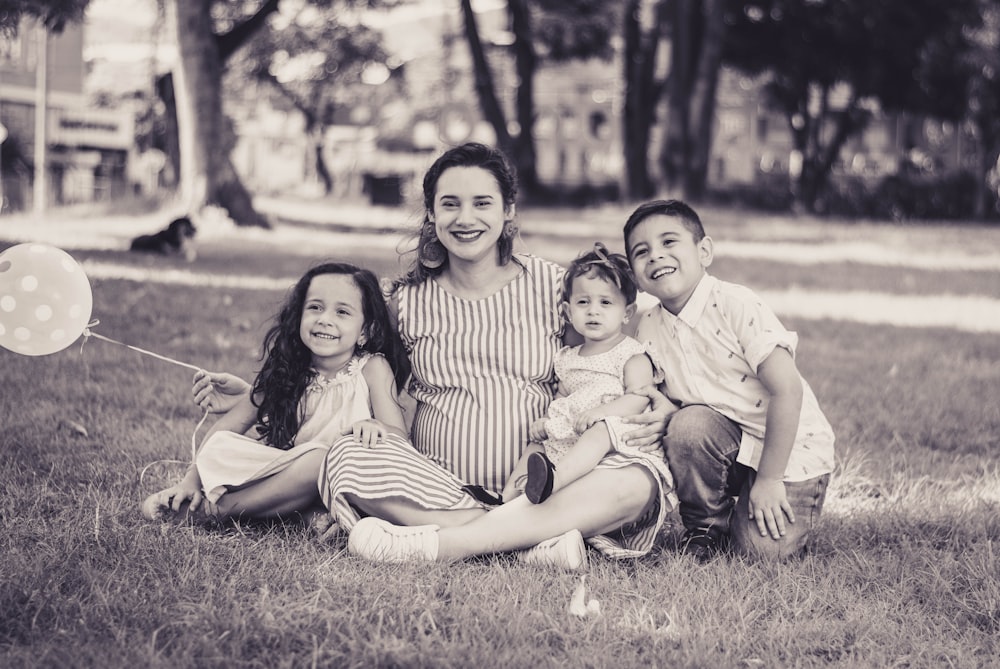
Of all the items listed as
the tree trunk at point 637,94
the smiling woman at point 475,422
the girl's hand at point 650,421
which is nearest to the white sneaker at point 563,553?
the smiling woman at point 475,422

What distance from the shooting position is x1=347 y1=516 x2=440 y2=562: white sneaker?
2.80 metres

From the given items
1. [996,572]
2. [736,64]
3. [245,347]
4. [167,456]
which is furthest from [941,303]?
[736,64]

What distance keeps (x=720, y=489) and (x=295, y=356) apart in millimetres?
1328

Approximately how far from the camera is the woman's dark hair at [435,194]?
3.33 metres

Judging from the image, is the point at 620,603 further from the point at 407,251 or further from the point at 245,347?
the point at 245,347

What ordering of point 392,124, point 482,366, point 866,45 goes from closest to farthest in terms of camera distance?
point 482,366, point 866,45, point 392,124

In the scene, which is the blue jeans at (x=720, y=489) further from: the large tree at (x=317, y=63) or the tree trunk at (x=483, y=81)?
the large tree at (x=317, y=63)

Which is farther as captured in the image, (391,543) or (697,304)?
(697,304)

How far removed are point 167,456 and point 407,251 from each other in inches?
46.3

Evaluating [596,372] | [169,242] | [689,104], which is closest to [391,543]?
[596,372]

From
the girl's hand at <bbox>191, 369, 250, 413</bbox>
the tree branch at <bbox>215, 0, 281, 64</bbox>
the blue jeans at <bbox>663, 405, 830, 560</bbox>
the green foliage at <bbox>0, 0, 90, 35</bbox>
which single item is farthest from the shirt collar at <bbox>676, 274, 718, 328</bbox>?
the tree branch at <bbox>215, 0, 281, 64</bbox>

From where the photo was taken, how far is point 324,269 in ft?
11.1

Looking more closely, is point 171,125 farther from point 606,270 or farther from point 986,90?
point 986,90

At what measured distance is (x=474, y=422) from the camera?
10.6 ft
